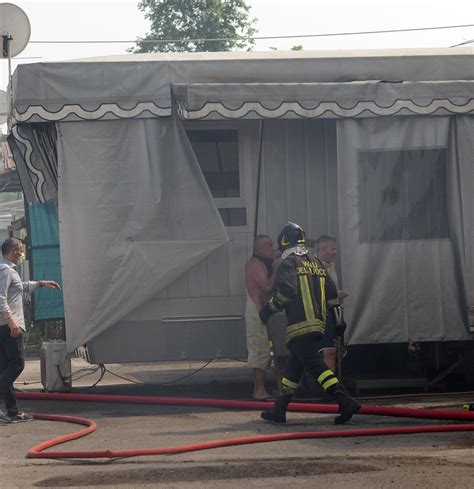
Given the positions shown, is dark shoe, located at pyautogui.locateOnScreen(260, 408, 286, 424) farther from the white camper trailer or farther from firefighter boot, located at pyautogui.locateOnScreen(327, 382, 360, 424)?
the white camper trailer

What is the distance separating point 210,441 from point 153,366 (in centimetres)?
710

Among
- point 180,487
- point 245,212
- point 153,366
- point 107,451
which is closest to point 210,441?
point 107,451

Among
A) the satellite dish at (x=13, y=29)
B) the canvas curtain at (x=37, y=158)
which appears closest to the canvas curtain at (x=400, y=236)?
the canvas curtain at (x=37, y=158)

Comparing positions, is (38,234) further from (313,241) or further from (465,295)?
(465,295)

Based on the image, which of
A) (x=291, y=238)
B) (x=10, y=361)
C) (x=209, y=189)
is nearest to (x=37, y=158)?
(x=209, y=189)

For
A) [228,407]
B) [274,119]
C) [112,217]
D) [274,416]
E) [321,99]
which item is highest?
[321,99]

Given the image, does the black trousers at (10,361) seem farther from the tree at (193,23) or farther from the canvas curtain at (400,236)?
the tree at (193,23)

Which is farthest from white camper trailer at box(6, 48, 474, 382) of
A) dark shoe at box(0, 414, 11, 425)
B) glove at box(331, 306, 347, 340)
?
dark shoe at box(0, 414, 11, 425)

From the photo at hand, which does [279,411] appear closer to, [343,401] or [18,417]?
[343,401]

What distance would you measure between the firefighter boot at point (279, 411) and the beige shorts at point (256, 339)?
1572 millimetres

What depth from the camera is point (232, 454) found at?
28.0 feet

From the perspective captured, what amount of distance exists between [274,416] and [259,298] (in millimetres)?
1867

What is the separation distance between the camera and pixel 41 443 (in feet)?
30.4

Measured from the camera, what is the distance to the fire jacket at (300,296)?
9.88 m
